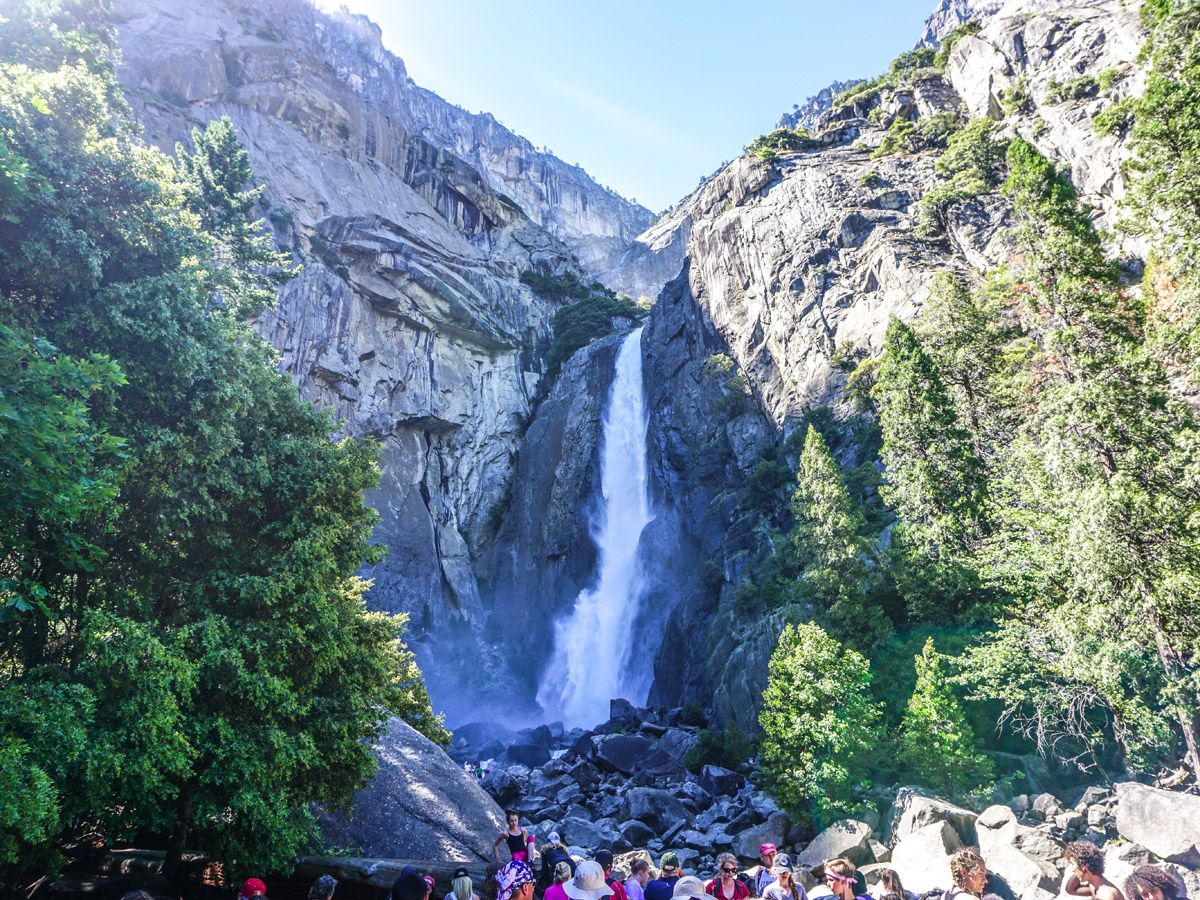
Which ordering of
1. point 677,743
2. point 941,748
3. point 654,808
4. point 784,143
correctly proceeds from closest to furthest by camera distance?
point 941,748 < point 654,808 < point 677,743 < point 784,143

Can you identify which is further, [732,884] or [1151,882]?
[732,884]

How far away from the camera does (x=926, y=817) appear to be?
14219mm

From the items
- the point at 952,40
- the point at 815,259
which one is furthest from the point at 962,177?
the point at 952,40

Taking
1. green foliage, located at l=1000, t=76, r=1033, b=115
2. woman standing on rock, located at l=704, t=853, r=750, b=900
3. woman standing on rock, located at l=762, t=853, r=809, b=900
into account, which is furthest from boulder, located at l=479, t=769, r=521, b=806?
green foliage, located at l=1000, t=76, r=1033, b=115

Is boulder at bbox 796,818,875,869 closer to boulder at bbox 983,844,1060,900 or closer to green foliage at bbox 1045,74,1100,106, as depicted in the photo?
boulder at bbox 983,844,1060,900

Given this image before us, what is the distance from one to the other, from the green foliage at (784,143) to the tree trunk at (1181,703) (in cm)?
5089

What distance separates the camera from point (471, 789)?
52.4ft

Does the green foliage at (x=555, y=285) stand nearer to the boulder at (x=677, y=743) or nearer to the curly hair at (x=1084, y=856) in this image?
the boulder at (x=677, y=743)

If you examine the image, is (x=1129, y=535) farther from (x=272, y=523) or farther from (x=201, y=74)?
(x=201, y=74)

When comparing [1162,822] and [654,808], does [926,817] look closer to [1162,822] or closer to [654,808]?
[1162,822]

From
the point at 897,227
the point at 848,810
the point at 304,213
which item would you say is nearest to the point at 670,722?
the point at 848,810

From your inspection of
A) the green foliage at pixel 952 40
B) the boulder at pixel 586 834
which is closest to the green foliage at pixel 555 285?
the green foliage at pixel 952 40

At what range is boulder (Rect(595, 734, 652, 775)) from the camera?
88.6 ft

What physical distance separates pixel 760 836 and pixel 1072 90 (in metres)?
45.4
